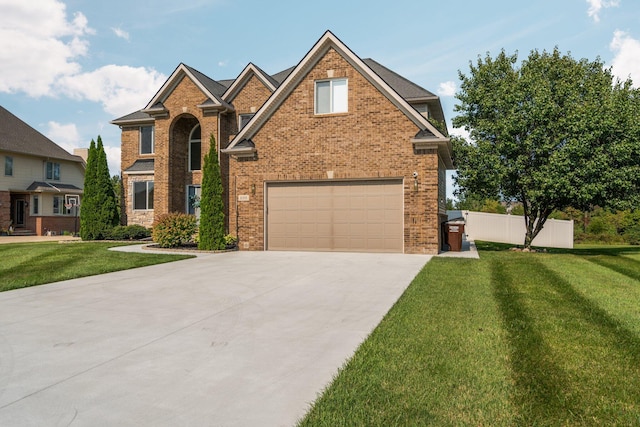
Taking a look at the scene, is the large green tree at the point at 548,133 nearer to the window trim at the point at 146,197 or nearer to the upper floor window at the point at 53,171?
the window trim at the point at 146,197

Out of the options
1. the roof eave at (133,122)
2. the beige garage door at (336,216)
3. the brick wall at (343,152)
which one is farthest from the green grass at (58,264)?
the roof eave at (133,122)

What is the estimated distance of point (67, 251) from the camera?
578 inches

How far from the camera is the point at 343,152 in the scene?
14727mm

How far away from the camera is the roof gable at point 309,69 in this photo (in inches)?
551

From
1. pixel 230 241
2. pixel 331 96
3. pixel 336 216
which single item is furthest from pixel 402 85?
pixel 230 241

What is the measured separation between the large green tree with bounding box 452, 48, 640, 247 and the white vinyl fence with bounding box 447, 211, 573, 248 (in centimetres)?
708

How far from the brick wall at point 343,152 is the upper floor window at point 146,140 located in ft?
36.4

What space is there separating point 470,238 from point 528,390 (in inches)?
952

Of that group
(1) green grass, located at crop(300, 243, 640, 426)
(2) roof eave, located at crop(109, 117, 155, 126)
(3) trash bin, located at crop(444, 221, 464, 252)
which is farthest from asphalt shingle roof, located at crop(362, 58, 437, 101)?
(1) green grass, located at crop(300, 243, 640, 426)

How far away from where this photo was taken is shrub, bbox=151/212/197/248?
16.4m

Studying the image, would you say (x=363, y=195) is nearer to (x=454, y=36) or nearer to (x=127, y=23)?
(x=454, y=36)

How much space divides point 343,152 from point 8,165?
26654 millimetres

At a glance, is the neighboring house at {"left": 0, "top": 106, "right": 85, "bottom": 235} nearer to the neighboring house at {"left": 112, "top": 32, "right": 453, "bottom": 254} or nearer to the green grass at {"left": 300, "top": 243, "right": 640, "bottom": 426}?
the neighboring house at {"left": 112, "top": 32, "right": 453, "bottom": 254}

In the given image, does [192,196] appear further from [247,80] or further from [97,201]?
[247,80]
